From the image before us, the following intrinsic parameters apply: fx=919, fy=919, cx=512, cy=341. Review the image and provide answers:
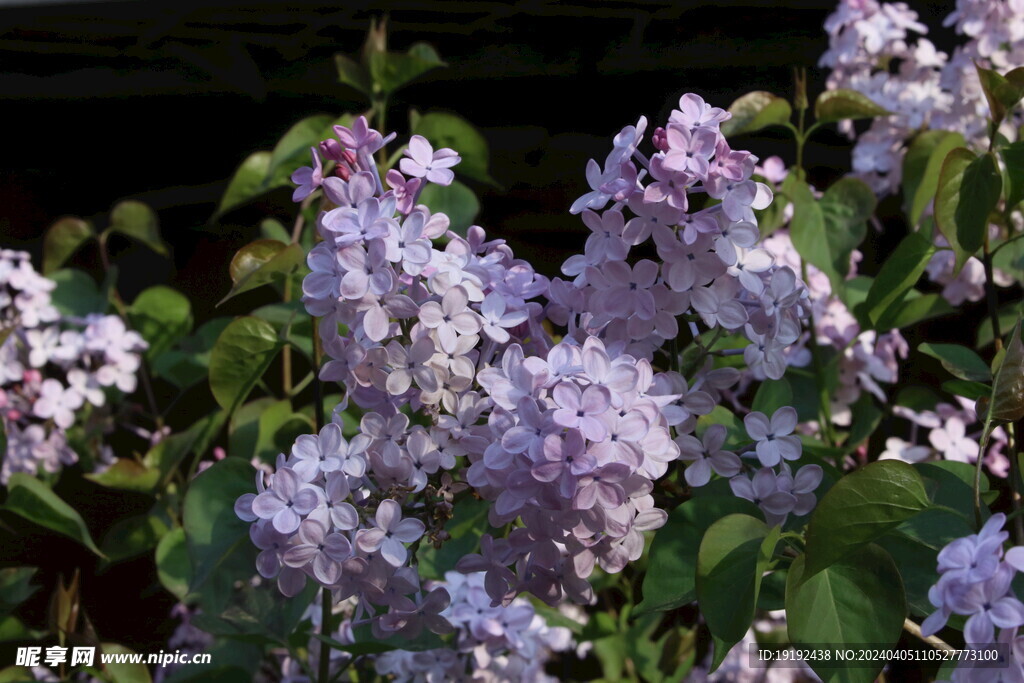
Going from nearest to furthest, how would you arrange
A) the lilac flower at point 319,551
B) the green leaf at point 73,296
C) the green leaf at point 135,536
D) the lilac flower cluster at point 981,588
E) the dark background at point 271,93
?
the lilac flower cluster at point 981,588, the lilac flower at point 319,551, the green leaf at point 135,536, the green leaf at point 73,296, the dark background at point 271,93

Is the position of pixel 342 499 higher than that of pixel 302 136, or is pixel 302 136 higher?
pixel 302 136

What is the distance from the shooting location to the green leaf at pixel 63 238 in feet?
4.51

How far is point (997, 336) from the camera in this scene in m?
0.79

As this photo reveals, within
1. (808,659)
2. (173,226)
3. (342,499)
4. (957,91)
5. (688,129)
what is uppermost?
(173,226)

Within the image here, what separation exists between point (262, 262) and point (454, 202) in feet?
1.30

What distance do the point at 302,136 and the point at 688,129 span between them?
51 centimetres

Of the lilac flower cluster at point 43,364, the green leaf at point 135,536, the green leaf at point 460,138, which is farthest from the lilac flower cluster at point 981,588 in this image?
the lilac flower cluster at point 43,364

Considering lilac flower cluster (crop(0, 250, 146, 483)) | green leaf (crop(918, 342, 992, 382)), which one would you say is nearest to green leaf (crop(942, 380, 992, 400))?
green leaf (crop(918, 342, 992, 382))

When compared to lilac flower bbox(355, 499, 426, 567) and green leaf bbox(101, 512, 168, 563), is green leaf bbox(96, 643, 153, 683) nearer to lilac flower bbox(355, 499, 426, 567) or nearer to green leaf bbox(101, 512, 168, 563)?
green leaf bbox(101, 512, 168, 563)

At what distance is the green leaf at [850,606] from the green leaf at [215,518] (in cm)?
45

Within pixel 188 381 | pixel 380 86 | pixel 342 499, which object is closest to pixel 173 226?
pixel 188 381

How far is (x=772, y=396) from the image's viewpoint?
779 millimetres

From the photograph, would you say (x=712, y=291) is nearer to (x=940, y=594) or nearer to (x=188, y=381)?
(x=940, y=594)

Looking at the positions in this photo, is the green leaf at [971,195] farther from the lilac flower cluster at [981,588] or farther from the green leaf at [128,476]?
the green leaf at [128,476]
